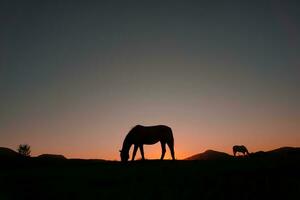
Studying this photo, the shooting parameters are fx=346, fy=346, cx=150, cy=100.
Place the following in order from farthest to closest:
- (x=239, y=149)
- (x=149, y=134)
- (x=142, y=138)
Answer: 1. (x=239, y=149)
2. (x=149, y=134)
3. (x=142, y=138)

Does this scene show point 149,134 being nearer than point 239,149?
Yes

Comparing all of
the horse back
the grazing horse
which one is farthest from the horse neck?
the horse back

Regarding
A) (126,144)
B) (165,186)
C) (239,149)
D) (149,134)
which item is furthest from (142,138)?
(239,149)

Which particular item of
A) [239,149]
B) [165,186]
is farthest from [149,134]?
[239,149]

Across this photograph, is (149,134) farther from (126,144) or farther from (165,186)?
(165,186)

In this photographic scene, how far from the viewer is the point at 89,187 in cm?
1139

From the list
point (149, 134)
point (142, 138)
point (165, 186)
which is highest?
point (149, 134)

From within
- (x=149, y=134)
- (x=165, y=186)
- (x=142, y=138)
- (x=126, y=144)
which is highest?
(x=149, y=134)

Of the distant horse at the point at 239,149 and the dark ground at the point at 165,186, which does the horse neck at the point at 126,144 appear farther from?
the distant horse at the point at 239,149

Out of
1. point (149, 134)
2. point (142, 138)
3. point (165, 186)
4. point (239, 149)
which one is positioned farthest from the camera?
point (239, 149)

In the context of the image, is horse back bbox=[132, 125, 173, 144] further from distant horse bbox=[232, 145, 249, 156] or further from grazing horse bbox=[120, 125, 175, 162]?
distant horse bbox=[232, 145, 249, 156]

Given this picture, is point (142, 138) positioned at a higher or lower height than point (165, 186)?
higher

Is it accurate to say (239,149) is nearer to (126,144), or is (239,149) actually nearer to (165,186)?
(126,144)

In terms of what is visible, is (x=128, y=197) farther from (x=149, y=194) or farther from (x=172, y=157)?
(x=172, y=157)
